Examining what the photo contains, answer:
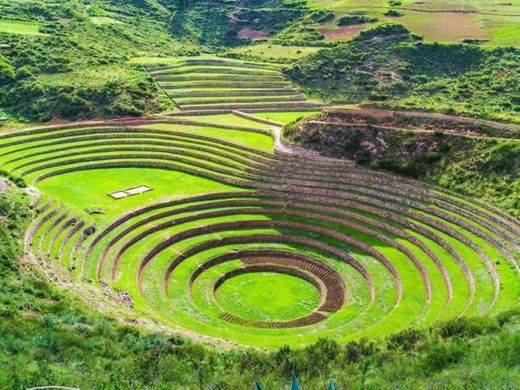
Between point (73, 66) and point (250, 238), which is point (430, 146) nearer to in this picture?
point (250, 238)

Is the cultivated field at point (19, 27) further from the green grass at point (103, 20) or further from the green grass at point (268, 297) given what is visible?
the green grass at point (268, 297)

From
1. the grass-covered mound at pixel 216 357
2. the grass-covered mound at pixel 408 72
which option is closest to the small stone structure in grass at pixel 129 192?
the grass-covered mound at pixel 216 357

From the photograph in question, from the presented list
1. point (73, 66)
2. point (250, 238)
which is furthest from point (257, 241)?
point (73, 66)

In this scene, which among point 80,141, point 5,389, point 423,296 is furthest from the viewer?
point 80,141

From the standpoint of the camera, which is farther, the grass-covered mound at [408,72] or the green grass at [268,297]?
the grass-covered mound at [408,72]

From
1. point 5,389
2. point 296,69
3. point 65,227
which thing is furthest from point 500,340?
point 296,69

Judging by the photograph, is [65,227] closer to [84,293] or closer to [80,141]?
[84,293]

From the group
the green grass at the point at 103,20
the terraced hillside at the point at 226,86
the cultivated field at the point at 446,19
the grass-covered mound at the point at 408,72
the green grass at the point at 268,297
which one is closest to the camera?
the green grass at the point at 268,297
